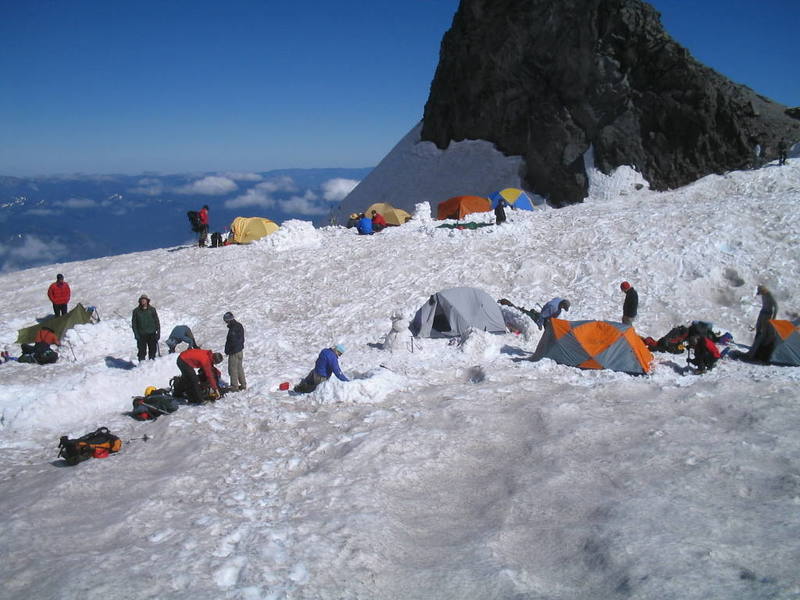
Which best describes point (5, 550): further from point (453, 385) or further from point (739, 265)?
point (739, 265)

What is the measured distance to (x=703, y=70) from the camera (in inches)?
1337

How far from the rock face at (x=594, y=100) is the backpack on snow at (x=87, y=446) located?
31653 mm

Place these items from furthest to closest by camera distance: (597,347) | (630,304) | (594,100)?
(594,100), (630,304), (597,347)

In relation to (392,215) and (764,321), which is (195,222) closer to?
(392,215)

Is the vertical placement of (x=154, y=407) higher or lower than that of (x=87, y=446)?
higher

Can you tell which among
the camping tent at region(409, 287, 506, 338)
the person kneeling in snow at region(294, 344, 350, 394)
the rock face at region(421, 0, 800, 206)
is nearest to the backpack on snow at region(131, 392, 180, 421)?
the person kneeling in snow at region(294, 344, 350, 394)

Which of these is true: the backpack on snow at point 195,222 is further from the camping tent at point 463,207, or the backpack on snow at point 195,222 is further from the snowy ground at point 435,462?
the camping tent at point 463,207

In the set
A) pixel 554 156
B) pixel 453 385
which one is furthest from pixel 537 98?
pixel 453 385

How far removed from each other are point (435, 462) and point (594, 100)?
1353 inches

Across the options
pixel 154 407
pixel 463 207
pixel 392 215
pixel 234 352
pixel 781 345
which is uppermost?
pixel 463 207

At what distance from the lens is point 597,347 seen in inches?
488

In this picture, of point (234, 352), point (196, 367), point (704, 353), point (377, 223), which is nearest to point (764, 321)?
point (704, 353)

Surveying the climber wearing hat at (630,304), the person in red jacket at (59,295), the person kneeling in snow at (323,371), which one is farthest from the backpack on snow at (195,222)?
the climber wearing hat at (630,304)

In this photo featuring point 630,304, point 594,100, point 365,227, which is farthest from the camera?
point 594,100
